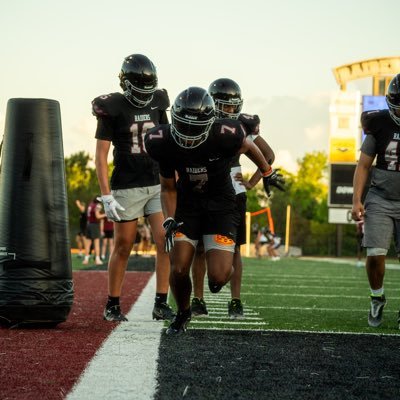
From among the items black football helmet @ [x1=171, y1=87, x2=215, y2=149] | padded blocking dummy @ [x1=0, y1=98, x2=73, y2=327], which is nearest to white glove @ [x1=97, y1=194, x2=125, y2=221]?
padded blocking dummy @ [x1=0, y1=98, x2=73, y2=327]

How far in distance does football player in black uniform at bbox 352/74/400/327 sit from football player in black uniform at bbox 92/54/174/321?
151cm

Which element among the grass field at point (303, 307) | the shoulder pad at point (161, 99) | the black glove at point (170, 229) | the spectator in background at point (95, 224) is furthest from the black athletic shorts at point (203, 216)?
the spectator in background at point (95, 224)

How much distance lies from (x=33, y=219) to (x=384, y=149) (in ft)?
8.65

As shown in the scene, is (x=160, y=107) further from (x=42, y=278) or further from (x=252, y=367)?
A: (x=252, y=367)

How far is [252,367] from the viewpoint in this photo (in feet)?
14.2

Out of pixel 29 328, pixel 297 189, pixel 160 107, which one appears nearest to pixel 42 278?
pixel 29 328

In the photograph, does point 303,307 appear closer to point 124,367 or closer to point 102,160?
point 102,160

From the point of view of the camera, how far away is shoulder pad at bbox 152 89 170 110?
666 cm

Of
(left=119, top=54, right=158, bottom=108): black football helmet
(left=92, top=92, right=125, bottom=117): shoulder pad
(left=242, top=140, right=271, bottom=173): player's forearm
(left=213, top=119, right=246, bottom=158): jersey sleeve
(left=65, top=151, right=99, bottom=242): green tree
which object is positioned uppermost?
(left=119, top=54, right=158, bottom=108): black football helmet

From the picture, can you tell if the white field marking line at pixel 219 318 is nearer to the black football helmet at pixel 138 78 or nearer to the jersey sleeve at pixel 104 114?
the jersey sleeve at pixel 104 114

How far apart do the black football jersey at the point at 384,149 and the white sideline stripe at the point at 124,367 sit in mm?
1973

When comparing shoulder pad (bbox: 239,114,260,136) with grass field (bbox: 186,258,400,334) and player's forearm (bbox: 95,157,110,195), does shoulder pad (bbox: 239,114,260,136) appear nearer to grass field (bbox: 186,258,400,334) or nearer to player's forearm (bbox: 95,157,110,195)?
player's forearm (bbox: 95,157,110,195)

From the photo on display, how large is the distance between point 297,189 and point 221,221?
68827 millimetres

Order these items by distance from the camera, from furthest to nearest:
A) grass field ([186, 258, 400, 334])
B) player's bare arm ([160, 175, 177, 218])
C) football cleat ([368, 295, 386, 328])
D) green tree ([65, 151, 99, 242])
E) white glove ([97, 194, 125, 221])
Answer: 1. green tree ([65, 151, 99, 242])
2. football cleat ([368, 295, 386, 328])
3. grass field ([186, 258, 400, 334])
4. white glove ([97, 194, 125, 221])
5. player's bare arm ([160, 175, 177, 218])
